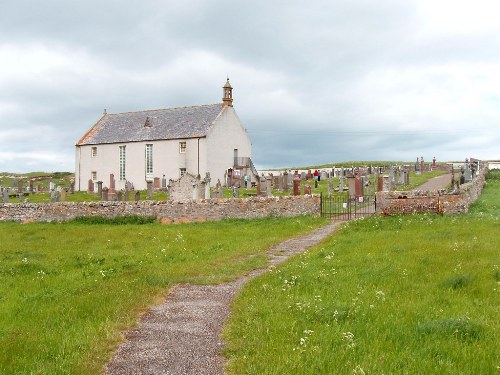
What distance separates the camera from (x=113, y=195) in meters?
33.6

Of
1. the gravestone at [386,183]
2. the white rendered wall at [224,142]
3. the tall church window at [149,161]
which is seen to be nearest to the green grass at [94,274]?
the gravestone at [386,183]

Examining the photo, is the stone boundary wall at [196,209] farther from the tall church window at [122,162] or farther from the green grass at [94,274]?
the tall church window at [122,162]

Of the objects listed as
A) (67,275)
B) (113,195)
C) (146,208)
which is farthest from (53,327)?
(113,195)

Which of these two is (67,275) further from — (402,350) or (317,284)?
(402,350)

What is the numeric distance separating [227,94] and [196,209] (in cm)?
2832

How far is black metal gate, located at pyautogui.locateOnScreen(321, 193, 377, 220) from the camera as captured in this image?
24359mm

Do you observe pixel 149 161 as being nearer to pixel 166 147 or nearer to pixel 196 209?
pixel 166 147

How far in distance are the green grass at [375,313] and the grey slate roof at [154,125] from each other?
1463 inches

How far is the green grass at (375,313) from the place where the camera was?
5.84 meters

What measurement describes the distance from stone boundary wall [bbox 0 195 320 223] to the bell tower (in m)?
26.9

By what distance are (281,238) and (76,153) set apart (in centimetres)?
4157

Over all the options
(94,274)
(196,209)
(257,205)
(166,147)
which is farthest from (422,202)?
(166,147)

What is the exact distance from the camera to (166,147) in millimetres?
49812

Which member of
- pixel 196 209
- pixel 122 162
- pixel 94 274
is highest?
pixel 122 162
